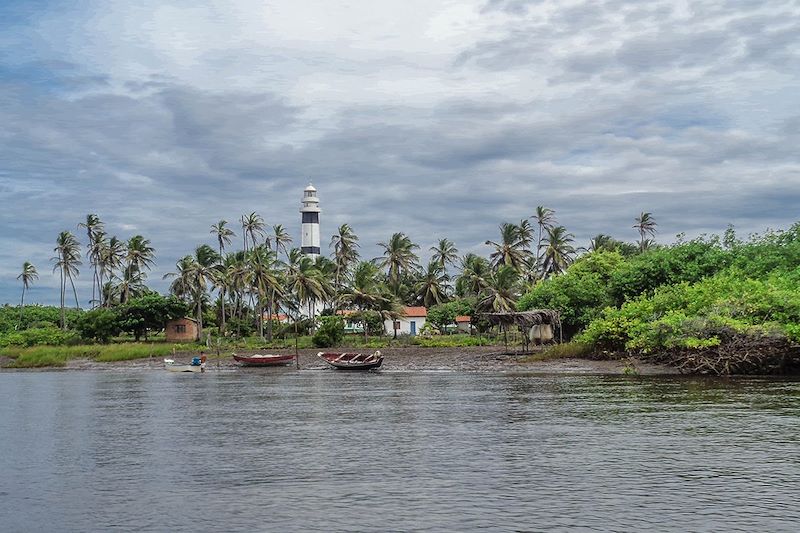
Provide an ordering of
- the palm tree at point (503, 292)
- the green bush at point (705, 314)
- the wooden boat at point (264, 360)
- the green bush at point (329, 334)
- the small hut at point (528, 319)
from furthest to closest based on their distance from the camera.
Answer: the palm tree at point (503, 292), the green bush at point (329, 334), the wooden boat at point (264, 360), the small hut at point (528, 319), the green bush at point (705, 314)

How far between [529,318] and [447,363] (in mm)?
9943

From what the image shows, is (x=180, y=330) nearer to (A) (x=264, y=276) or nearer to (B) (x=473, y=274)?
(A) (x=264, y=276)

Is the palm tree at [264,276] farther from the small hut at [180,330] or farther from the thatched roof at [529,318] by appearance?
the thatched roof at [529,318]

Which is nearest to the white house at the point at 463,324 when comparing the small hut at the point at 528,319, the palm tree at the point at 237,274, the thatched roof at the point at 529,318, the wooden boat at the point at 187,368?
the palm tree at the point at 237,274

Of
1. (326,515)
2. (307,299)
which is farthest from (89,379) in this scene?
(326,515)

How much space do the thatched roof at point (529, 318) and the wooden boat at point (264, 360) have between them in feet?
67.0

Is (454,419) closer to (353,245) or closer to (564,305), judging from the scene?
(564,305)

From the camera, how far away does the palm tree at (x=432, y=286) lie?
312 feet

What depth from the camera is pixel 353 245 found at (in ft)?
323

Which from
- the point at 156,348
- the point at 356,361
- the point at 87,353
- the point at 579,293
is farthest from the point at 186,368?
the point at 579,293

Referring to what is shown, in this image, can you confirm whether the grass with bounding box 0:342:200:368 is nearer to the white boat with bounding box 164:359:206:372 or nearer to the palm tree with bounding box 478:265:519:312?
the white boat with bounding box 164:359:206:372

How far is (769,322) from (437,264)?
186ft

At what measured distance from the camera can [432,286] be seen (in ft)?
311

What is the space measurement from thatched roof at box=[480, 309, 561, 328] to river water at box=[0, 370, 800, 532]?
18.8 m
